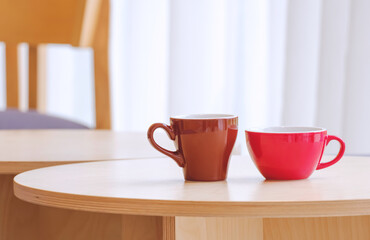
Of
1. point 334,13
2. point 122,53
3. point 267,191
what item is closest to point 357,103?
point 334,13

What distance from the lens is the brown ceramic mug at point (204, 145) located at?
2.30ft

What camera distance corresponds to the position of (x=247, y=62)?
86.9 inches

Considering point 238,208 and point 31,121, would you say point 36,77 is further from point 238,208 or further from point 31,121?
point 238,208

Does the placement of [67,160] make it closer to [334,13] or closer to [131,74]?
[334,13]

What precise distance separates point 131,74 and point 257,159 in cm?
195

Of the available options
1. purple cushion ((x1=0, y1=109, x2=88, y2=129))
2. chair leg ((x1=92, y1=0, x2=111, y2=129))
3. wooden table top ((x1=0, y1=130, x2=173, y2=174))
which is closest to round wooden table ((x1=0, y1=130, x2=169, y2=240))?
wooden table top ((x1=0, y1=130, x2=173, y2=174))

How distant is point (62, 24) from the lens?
205 centimetres

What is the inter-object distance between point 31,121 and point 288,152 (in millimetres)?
1257

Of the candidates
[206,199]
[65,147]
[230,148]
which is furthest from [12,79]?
[206,199]

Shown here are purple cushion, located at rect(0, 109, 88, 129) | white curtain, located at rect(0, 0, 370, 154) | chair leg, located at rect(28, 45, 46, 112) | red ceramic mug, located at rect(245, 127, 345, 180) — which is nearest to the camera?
red ceramic mug, located at rect(245, 127, 345, 180)

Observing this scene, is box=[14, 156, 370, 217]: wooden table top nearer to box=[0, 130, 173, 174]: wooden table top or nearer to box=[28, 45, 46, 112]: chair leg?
box=[0, 130, 173, 174]: wooden table top

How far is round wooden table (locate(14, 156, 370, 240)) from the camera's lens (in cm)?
55

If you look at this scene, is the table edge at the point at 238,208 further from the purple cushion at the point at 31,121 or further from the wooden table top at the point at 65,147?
the purple cushion at the point at 31,121

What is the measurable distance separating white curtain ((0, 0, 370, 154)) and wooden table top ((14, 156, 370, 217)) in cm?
116
